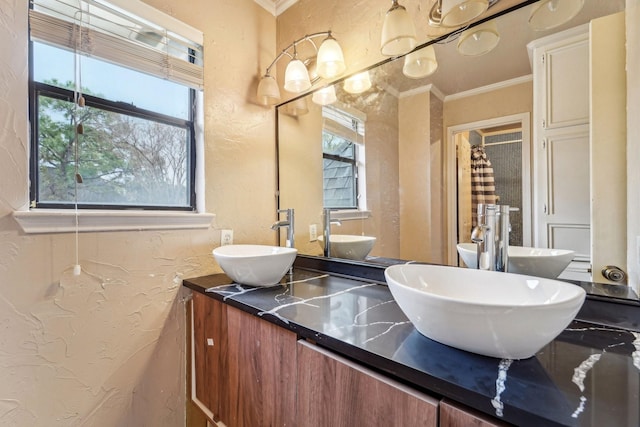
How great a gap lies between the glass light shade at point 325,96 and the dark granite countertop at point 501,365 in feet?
3.65

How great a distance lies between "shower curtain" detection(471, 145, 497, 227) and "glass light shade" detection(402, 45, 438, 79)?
15.4 inches

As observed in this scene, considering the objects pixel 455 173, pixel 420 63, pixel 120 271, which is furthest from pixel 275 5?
pixel 120 271

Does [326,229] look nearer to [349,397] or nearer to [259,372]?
[259,372]

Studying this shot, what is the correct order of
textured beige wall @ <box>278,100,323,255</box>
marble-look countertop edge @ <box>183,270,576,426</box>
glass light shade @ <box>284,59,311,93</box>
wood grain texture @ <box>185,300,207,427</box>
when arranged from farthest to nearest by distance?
textured beige wall @ <box>278,100,323,255</box> → glass light shade @ <box>284,59,311,93</box> → wood grain texture @ <box>185,300,207,427</box> → marble-look countertop edge @ <box>183,270,576,426</box>

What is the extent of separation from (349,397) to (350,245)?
0.87 metres

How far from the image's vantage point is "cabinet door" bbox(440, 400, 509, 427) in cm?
50

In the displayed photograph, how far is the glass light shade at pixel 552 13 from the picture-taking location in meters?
0.89

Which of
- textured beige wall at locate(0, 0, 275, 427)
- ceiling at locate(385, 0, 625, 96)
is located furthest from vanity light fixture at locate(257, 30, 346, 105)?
ceiling at locate(385, 0, 625, 96)

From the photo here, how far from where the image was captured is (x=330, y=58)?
4.73ft

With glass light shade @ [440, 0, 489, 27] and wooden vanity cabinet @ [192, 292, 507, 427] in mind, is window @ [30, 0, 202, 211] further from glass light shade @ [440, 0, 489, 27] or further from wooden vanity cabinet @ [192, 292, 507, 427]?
glass light shade @ [440, 0, 489, 27]

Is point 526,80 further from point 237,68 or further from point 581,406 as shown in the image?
point 237,68

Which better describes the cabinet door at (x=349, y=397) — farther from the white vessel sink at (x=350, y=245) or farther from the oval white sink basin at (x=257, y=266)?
the white vessel sink at (x=350, y=245)

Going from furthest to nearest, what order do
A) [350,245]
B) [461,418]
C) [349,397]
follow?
[350,245], [349,397], [461,418]

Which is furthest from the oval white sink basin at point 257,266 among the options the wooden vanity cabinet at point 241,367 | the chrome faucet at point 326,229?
the chrome faucet at point 326,229
